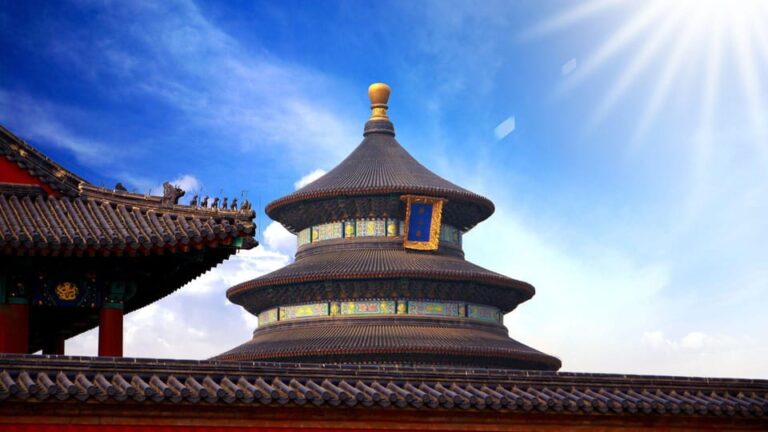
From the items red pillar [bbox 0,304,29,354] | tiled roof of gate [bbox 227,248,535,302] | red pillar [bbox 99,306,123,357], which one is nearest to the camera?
red pillar [bbox 0,304,29,354]

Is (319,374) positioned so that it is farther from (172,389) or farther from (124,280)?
(124,280)

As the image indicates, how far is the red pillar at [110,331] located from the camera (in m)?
20.0

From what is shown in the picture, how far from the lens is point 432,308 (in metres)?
40.9

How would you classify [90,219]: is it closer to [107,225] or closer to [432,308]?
[107,225]

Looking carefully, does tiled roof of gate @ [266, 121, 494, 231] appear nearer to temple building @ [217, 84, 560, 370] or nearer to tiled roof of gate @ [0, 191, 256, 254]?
temple building @ [217, 84, 560, 370]

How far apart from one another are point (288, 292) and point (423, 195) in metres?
6.13

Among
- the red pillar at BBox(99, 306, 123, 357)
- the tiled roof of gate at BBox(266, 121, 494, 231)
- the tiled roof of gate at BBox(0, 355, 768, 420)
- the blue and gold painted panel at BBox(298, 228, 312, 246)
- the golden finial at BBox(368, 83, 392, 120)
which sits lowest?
the tiled roof of gate at BBox(0, 355, 768, 420)

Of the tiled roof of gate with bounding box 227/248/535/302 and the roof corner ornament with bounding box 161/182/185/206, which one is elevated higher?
the tiled roof of gate with bounding box 227/248/535/302

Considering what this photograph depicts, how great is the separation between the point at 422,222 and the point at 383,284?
10.8ft

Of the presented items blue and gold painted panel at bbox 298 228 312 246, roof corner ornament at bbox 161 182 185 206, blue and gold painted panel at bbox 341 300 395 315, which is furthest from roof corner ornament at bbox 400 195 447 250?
roof corner ornament at bbox 161 182 185 206

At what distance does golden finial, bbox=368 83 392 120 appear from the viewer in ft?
154

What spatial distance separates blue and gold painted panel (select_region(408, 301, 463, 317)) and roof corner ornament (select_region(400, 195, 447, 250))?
2410mm

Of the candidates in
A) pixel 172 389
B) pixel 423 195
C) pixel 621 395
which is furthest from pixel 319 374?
pixel 423 195

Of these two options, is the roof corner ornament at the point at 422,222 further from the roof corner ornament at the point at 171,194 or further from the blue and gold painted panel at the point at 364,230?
the roof corner ornament at the point at 171,194
